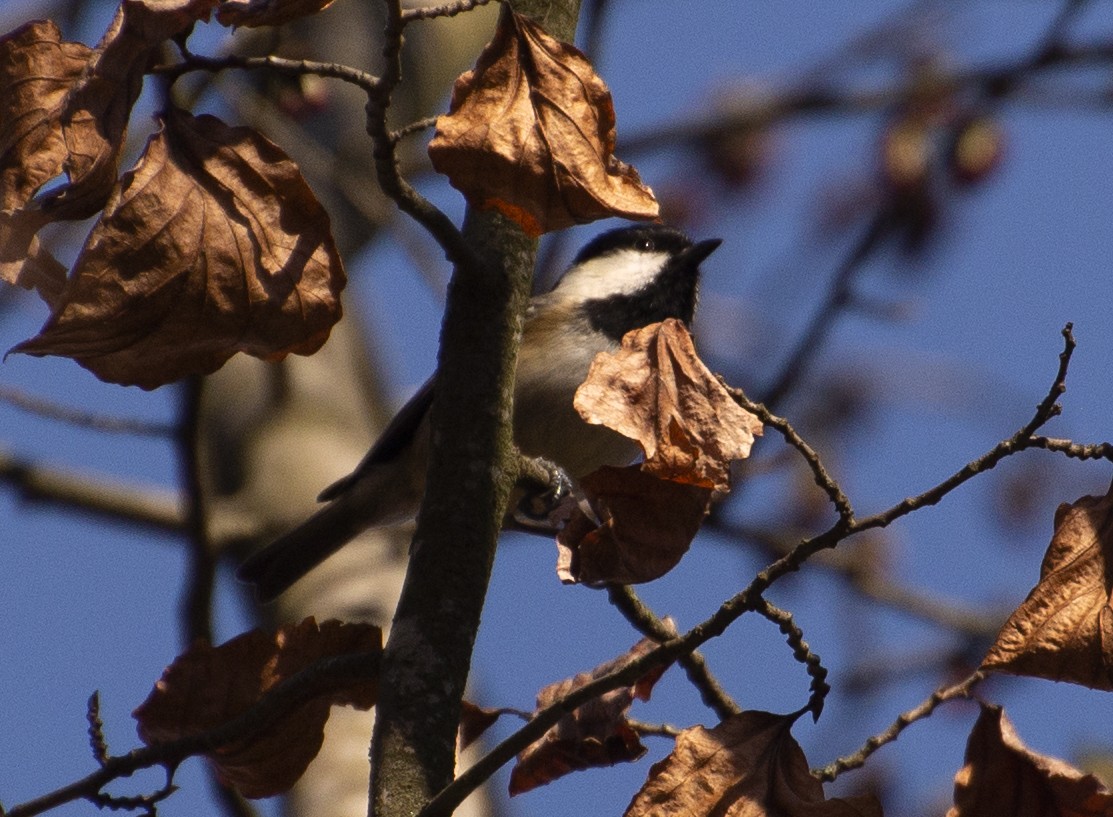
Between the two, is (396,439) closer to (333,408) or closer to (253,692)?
(333,408)

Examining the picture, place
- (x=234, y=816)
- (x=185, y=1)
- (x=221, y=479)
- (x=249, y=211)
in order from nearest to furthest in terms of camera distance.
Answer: (x=185, y=1)
(x=249, y=211)
(x=234, y=816)
(x=221, y=479)

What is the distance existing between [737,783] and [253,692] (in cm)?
58

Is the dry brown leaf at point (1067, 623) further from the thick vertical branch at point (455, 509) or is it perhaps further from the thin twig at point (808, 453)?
the thick vertical branch at point (455, 509)

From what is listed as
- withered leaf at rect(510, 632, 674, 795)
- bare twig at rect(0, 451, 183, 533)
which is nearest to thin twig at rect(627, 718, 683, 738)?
withered leaf at rect(510, 632, 674, 795)

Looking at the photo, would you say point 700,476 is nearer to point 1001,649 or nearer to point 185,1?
point 1001,649

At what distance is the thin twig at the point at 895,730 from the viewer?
1.54 meters

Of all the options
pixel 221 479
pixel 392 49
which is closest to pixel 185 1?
pixel 392 49

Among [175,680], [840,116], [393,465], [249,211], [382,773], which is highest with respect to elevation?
[840,116]

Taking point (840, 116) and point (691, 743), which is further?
point (840, 116)

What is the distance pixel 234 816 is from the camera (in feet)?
8.84

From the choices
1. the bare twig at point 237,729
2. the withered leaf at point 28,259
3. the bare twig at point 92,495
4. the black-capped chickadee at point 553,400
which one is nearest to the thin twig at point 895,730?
the bare twig at point 237,729

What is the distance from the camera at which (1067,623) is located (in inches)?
52.4

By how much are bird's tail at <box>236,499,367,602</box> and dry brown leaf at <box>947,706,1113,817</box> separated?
2.13 m

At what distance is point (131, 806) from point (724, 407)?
2.58 feet
